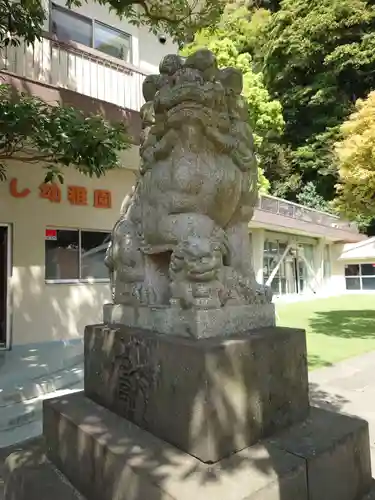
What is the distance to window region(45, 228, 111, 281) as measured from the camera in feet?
24.1

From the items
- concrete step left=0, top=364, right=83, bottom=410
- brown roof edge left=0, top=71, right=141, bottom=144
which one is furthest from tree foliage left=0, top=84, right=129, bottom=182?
concrete step left=0, top=364, right=83, bottom=410

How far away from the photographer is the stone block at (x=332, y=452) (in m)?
1.73

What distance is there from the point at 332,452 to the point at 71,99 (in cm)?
648

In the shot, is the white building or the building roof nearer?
the white building

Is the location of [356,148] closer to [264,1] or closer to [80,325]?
[80,325]

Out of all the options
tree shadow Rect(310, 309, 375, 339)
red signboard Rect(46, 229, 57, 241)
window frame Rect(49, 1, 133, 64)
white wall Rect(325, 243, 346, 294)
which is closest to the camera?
red signboard Rect(46, 229, 57, 241)

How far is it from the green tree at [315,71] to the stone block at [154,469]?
59.8 feet

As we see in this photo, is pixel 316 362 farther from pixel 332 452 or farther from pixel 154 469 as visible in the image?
pixel 154 469

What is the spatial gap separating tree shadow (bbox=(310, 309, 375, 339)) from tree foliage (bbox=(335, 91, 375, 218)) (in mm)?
2910

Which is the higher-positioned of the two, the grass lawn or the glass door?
the glass door

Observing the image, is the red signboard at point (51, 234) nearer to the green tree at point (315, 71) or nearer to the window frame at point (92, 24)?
the window frame at point (92, 24)

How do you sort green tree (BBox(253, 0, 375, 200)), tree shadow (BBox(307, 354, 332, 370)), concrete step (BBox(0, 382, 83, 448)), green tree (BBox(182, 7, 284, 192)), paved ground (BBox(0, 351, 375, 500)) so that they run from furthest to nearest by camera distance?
green tree (BBox(253, 0, 375, 200))
green tree (BBox(182, 7, 284, 192))
tree shadow (BBox(307, 354, 332, 370))
paved ground (BBox(0, 351, 375, 500))
concrete step (BBox(0, 382, 83, 448))

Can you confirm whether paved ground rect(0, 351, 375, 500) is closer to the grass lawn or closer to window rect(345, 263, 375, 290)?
the grass lawn

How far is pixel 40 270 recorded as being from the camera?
7113 millimetres
